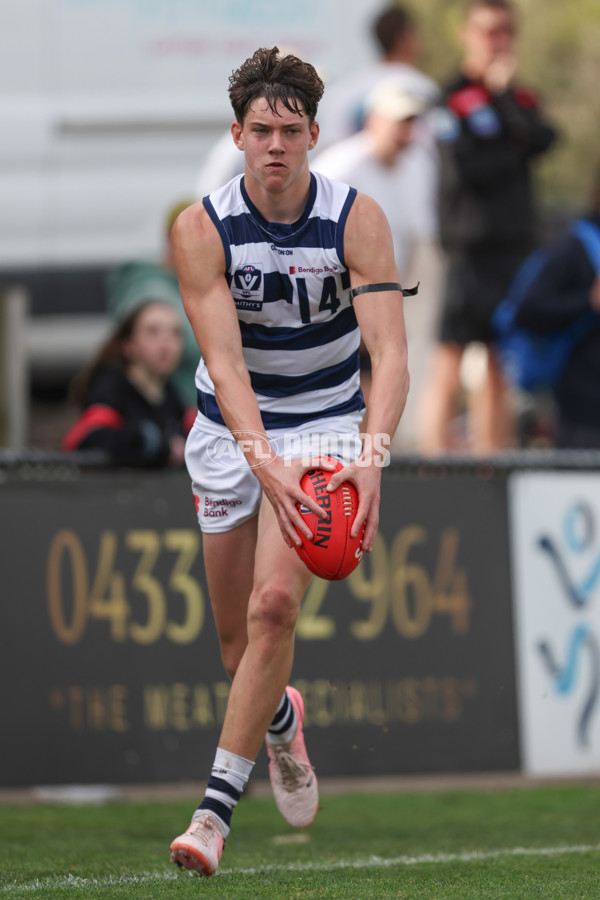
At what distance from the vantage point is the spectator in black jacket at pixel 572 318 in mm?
7895

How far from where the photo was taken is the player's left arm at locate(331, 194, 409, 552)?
454 centimetres

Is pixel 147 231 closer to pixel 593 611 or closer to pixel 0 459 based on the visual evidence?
pixel 0 459

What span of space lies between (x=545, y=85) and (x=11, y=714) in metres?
24.4

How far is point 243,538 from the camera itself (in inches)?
199

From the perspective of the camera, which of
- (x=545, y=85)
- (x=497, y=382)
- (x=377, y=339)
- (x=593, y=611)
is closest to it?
(x=377, y=339)

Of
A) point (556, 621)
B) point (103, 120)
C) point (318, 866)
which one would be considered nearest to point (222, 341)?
point (318, 866)

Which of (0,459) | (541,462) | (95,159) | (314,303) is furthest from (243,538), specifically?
(95,159)

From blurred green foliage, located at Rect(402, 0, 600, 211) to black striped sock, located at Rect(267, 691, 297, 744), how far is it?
23.0m

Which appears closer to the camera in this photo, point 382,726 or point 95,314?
point 382,726

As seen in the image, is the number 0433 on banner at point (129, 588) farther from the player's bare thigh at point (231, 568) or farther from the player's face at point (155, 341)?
the player's bare thigh at point (231, 568)

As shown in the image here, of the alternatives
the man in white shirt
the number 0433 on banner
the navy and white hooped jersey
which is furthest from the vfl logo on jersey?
the man in white shirt

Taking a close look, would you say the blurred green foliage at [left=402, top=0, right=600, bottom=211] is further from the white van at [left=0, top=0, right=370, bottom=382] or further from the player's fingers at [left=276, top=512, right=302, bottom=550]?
the player's fingers at [left=276, top=512, right=302, bottom=550]

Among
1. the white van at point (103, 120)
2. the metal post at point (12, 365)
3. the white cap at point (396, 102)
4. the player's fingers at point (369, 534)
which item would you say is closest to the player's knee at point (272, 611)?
the player's fingers at point (369, 534)

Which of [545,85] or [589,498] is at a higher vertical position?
[545,85]
